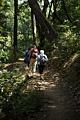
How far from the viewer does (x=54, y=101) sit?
30.9ft

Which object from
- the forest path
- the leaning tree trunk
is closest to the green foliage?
the forest path

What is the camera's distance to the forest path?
7.91 m

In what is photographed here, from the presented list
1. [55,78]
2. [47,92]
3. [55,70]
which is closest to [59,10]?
[55,70]

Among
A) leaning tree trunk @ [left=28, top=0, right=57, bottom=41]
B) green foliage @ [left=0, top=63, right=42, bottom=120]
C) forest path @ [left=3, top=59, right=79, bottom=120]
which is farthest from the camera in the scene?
leaning tree trunk @ [left=28, top=0, right=57, bottom=41]

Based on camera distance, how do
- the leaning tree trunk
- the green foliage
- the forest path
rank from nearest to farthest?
the green foliage → the forest path → the leaning tree trunk

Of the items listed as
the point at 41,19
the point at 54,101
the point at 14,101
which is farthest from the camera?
the point at 41,19

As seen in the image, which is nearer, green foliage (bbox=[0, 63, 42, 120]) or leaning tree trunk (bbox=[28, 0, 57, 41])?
green foliage (bbox=[0, 63, 42, 120])

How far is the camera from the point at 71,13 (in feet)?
96.7

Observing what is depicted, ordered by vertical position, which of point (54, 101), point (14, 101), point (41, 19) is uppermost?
point (41, 19)

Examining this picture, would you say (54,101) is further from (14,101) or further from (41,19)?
(41,19)

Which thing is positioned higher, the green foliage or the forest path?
the green foliage

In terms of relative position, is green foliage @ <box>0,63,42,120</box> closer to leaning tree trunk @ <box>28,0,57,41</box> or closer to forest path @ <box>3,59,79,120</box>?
forest path @ <box>3,59,79,120</box>

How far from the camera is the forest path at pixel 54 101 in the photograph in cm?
791

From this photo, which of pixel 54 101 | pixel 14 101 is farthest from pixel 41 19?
pixel 14 101
